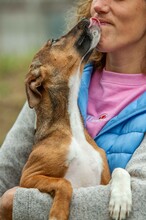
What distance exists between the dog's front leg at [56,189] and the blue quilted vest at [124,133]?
1.33 ft

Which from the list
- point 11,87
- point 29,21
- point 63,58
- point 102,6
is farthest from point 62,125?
point 29,21

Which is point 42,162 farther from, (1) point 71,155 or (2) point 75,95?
(2) point 75,95

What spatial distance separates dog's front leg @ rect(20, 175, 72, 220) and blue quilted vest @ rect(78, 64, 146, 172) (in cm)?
41

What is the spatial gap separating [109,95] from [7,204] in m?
1.04

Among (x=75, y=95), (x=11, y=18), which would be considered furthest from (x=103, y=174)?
(x=11, y=18)

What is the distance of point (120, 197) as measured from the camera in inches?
182

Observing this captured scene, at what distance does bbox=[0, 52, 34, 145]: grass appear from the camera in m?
10.2

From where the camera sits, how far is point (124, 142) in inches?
197

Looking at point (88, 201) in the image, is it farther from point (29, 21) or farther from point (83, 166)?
point (29, 21)

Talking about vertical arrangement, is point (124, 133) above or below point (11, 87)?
above

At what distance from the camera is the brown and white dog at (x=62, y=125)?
16.6 feet

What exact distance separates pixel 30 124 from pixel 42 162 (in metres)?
0.50

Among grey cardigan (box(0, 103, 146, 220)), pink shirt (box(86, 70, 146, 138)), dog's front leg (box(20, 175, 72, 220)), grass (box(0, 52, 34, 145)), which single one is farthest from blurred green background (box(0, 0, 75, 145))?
grey cardigan (box(0, 103, 146, 220))

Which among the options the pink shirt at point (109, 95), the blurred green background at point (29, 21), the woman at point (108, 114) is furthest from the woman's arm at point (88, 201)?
the blurred green background at point (29, 21)
